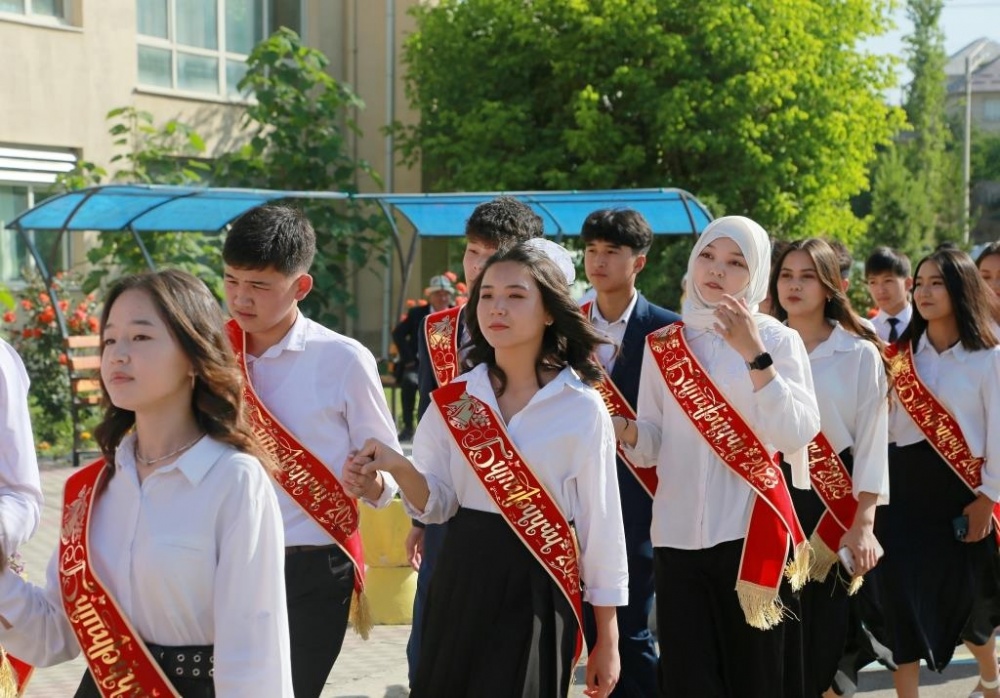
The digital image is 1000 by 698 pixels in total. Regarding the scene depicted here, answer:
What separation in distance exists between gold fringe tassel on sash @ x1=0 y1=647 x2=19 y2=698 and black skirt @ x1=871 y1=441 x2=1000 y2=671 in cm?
391

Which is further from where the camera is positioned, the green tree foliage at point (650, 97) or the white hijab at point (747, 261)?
the green tree foliage at point (650, 97)

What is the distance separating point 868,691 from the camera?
6.67 m

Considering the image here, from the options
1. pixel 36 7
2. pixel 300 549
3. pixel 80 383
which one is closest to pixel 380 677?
pixel 300 549

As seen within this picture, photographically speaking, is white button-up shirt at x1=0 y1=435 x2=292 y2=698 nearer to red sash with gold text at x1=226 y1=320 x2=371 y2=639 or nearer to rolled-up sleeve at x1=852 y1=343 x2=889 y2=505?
red sash with gold text at x1=226 y1=320 x2=371 y2=639

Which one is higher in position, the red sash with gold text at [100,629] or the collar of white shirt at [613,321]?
the collar of white shirt at [613,321]

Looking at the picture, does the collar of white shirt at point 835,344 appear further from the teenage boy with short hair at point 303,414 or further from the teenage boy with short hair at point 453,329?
the teenage boy with short hair at point 303,414

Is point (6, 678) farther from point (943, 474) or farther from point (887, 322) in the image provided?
point (887, 322)

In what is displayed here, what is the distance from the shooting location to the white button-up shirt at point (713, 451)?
4.50 metres

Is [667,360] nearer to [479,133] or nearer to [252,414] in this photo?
[252,414]

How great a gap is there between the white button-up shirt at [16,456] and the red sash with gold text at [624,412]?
6.97ft

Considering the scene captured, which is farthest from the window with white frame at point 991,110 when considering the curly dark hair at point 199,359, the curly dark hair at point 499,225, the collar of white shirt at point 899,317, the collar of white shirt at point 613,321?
the curly dark hair at point 199,359

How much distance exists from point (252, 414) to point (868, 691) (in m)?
3.79

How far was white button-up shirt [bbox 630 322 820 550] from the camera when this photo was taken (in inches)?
177

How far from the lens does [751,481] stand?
4.55 metres
